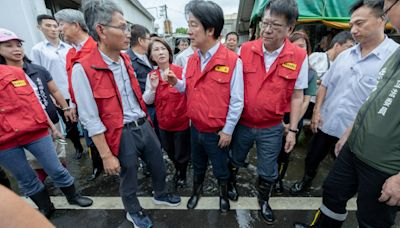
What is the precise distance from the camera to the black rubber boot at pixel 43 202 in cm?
215

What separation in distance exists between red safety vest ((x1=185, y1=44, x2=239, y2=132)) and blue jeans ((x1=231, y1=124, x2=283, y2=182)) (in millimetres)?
290

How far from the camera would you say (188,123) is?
2.50 meters

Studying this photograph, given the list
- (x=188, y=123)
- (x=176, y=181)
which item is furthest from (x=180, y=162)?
(x=188, y=123)

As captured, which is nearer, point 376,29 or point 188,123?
point 376,29

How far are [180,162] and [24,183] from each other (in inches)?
64.1

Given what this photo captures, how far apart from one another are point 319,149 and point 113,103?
228cm

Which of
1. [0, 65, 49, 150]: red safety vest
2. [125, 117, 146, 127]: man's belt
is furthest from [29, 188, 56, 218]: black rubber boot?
[125, 117, 146, 127]: man's belt

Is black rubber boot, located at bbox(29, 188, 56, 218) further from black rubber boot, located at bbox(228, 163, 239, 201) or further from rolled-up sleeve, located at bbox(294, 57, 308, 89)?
rolled-up sleeve, located at bbox(294, 57, 308, 89)

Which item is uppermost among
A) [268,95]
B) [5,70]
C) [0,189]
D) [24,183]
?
[5,70]

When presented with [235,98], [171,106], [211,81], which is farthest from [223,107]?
[171,106]

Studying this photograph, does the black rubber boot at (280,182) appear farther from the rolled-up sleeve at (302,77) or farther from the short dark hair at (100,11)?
the short dark hair at (100,11)

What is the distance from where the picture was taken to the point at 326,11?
15.0 feet

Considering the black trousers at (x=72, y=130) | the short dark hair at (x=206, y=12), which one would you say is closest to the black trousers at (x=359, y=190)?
the short dark hair at (x=206, y=12)

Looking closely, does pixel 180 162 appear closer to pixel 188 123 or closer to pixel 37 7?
pixel 188 123
